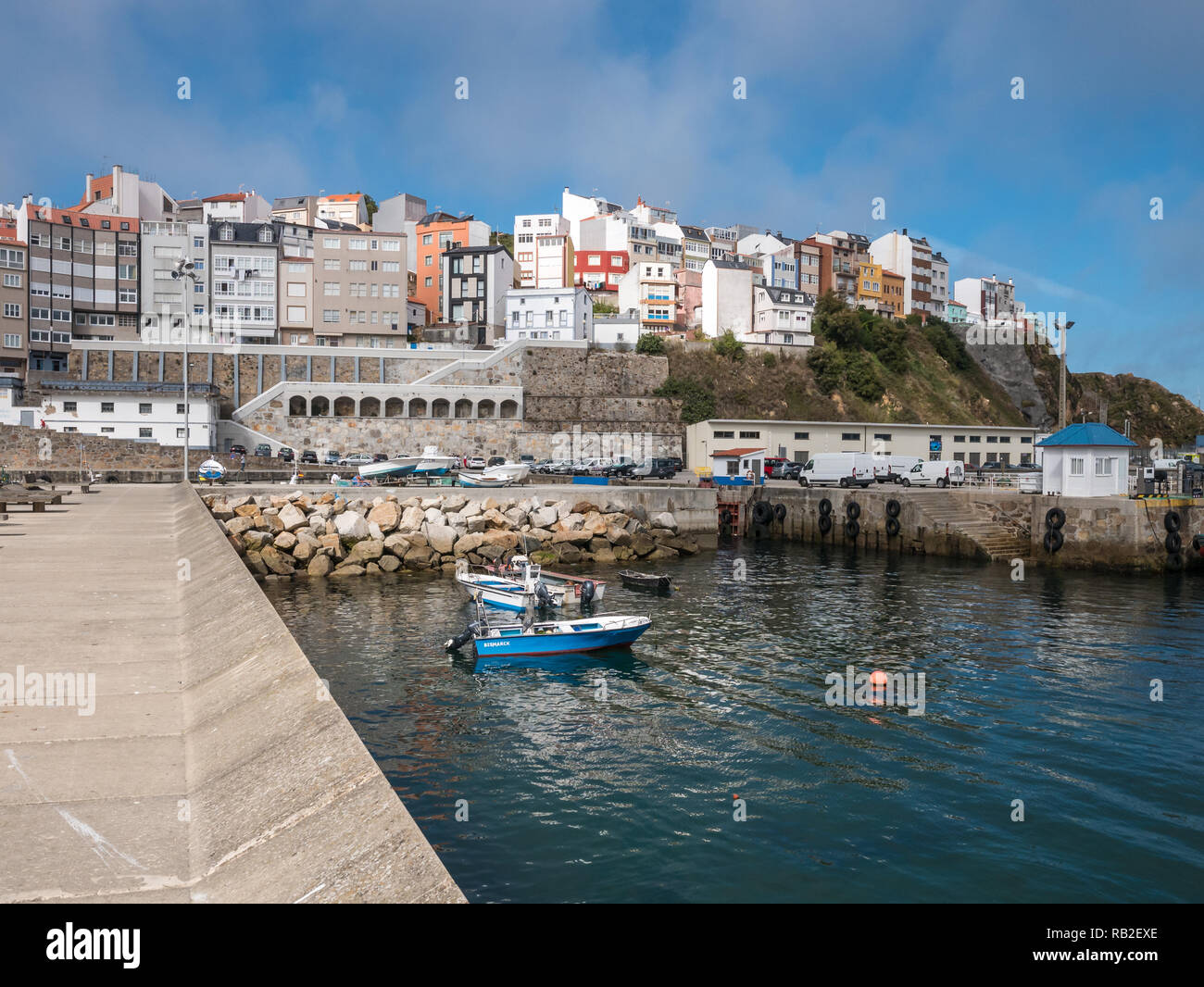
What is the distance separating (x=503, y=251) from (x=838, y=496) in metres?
77.2

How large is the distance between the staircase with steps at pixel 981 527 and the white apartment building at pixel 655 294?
2784 inches

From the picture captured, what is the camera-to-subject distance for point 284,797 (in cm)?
671

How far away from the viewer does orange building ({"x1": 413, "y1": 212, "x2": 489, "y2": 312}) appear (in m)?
126

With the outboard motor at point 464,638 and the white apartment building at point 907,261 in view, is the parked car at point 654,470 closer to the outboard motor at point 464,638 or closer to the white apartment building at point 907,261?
the outboard motor at point 464,638

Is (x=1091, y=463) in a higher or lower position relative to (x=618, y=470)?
higher

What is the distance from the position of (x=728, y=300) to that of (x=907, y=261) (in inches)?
2352

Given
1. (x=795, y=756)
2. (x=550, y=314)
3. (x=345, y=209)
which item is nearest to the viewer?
(x=795, y=756)

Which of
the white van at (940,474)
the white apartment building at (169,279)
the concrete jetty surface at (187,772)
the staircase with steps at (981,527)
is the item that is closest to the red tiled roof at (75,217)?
the white apartment building at (169,279)

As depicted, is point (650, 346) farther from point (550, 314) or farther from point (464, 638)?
point (464, 638)

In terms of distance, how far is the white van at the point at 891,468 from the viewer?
6178 centimetres

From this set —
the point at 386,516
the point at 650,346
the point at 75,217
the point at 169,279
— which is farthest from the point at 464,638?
the point at 75,217

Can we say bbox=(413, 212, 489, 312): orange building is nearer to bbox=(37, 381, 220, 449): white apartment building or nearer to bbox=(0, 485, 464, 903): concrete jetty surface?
bbox=(37, 381, 220, 449): white apartment building

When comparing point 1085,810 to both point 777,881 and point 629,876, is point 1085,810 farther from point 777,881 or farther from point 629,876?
point 629,876

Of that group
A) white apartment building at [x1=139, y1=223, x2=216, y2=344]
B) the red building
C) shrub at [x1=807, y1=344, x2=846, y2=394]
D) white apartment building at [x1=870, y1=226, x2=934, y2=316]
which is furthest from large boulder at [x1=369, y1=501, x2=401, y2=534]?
white apartment building at [x1=870, y1=226, x2=934, y2=316]
